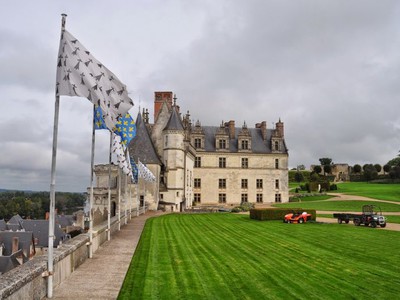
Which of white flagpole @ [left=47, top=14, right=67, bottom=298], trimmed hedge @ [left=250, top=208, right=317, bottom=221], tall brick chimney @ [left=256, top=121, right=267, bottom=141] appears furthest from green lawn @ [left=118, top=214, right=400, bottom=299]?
tall brick chimney @ [left=256, top=121, right=267, bottom=141]

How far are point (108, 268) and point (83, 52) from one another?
20.1ft

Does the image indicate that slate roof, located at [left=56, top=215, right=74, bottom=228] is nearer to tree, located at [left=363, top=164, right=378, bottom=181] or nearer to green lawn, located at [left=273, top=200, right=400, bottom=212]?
green lawn, located at [left=273, top=200, right=400, bottom=212]

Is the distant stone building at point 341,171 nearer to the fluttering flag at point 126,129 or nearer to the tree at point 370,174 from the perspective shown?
the tree at point 370,174

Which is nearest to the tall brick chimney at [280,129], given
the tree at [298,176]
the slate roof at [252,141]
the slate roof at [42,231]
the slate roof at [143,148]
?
the slate roof at [252,141]

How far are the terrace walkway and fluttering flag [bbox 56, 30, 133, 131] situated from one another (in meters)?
3.89

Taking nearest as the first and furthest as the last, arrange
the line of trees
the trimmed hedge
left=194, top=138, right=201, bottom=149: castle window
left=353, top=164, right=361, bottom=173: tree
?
the trimmed hedge, left=194, top=138, right=201, bottom=149: castle window, the line of trees, left=353, top=164, right=361, bottom=173: tree

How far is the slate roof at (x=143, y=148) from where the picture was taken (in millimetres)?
43969

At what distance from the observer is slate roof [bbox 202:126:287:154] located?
201 feet

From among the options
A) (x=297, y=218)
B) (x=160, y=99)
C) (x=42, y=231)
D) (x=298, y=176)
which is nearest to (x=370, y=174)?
(x=298, y=176)

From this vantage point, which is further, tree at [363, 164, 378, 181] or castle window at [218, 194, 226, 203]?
tree at [363, 164, 378, 181]

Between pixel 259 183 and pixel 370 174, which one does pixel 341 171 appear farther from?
pixel 259 183

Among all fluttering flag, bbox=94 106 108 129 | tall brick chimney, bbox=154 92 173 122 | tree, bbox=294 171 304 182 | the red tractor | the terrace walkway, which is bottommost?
the terrace walkway

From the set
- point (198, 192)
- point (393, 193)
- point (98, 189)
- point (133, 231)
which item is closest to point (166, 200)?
point (98, 189)

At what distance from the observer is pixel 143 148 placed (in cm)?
4459
